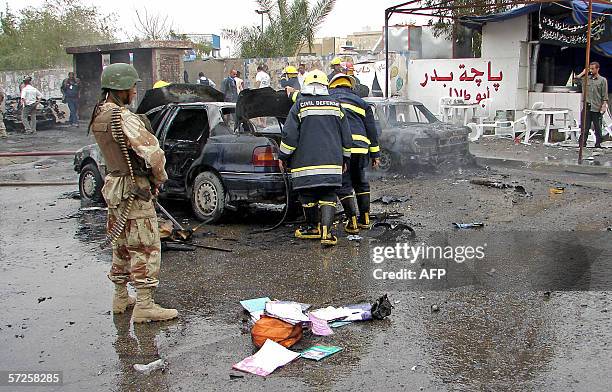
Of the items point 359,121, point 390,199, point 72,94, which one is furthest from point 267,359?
point 72,94

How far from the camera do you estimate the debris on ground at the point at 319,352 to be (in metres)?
4.19

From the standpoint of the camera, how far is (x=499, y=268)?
240 inches

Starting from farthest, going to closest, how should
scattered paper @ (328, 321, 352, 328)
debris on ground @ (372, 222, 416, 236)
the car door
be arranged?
1. the car door
2. debris on ground @ (372, 222, 416, 236)
3. scattered paper @ (328, 321, 352, 328)

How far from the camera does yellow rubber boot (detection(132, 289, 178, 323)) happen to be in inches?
190

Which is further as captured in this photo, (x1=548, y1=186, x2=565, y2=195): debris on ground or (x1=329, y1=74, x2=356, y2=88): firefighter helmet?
(x1=548, y1=186, x2=565, y2=195): debris on ground

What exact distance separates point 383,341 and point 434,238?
Result: 116 inches

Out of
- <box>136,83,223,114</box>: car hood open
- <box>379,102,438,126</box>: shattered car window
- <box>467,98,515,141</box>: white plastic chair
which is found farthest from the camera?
<box>467,98,515,141</box>: white plastic chair

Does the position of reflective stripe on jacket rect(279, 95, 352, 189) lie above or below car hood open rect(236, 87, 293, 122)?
below

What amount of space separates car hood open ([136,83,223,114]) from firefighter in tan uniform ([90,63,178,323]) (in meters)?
4.09

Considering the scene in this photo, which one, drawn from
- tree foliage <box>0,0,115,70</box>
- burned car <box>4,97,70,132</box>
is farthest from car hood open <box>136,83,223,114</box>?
tree foliage <box>0,0,115,70</box>

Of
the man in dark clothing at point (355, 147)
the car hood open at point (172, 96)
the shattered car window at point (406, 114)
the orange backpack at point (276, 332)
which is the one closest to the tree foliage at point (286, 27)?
the shattered car window at point (406, 114)

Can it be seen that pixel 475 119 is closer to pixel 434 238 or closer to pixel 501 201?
pixel 501 201

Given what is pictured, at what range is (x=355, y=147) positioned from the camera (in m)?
7.42

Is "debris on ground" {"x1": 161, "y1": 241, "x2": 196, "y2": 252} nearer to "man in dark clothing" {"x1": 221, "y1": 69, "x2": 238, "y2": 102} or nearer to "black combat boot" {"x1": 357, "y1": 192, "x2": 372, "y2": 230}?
"black combat boot" {"x1": 357, "y1": 192, "x2": 372, "y2": 230}
